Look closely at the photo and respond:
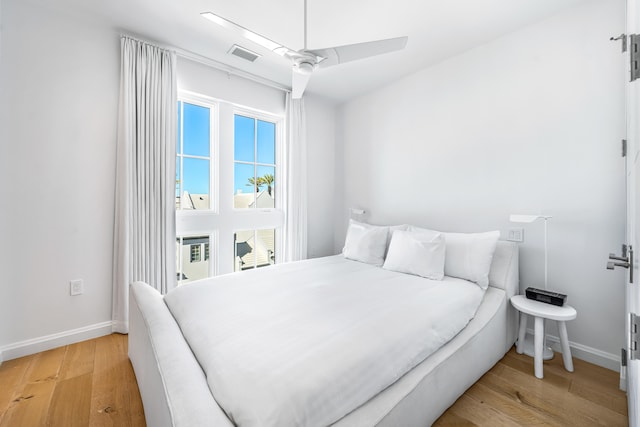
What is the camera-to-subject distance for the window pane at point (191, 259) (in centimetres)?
286

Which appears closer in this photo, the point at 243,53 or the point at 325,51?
the point at 325,51

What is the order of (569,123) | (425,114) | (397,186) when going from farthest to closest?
(397,186) → (425,114) → (569,123)

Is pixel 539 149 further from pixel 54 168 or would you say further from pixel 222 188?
pixel 54 168

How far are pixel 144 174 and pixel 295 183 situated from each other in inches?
66.2

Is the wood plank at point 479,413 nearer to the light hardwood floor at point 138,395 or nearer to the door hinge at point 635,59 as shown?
the light hardwood floor at point 138,395

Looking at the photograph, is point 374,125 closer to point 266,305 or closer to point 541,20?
point 541,20

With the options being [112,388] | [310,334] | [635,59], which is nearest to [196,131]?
[112,388]

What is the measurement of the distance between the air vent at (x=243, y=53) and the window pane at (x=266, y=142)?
0.81m

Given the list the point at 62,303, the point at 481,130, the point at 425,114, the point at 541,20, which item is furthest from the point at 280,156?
the point at 541,20

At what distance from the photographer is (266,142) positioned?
11.5ft

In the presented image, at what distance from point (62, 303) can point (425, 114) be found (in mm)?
3897

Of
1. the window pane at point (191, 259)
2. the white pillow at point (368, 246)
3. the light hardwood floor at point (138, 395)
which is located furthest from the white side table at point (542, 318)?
the window pane at point (191, 259)

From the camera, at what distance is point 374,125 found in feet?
11.5

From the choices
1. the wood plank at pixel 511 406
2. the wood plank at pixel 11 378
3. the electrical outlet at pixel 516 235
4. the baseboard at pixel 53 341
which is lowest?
the wood plank at pixel 11 378
